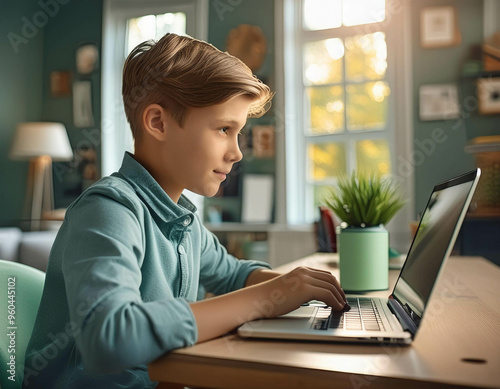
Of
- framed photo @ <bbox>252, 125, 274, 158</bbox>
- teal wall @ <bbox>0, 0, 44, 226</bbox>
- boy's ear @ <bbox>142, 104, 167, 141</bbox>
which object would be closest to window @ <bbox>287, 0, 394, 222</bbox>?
framed photo @ <bbox>252, 125, 274, 158</bbox>

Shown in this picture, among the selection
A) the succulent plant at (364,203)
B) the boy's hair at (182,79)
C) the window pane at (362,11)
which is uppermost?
the window pane at (362,11)

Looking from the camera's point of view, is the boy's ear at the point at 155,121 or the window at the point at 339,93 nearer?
the boy's ear at the point at 155,121

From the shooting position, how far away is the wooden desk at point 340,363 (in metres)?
0.57

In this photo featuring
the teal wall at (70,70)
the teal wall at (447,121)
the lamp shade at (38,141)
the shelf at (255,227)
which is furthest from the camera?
the teal wall at (70,70)

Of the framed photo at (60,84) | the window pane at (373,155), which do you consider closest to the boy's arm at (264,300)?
the window pane at (373,155)

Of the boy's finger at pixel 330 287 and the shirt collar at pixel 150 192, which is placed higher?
the shirt collar at pixel 150 192

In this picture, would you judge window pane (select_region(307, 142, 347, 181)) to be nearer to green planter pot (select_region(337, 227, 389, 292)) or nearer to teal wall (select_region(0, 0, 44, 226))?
teal wall (select_region(0, 0, 44, 226))

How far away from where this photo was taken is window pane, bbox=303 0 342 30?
173 inches

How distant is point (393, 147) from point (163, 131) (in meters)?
3.46

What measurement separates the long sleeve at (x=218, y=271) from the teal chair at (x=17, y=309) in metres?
0.35

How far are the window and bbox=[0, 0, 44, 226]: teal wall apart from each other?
9.29 ft

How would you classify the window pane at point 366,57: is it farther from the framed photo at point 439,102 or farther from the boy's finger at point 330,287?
the boy's finger at point 330,287

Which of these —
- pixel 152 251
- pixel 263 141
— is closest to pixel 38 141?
pixel 263 141

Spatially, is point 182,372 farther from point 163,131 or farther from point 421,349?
point 163,131
